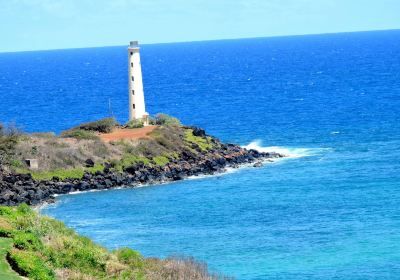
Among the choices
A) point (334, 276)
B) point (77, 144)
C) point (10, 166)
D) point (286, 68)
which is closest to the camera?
point (334, 276)

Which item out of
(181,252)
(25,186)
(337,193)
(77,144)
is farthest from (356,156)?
(181,252)

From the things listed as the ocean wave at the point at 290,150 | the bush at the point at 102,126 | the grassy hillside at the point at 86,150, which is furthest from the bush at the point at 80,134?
the ocean wave at the point at 290,150

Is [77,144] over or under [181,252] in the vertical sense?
over

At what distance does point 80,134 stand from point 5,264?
4465 centimetres

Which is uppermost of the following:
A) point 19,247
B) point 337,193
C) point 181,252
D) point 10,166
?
point 10,166

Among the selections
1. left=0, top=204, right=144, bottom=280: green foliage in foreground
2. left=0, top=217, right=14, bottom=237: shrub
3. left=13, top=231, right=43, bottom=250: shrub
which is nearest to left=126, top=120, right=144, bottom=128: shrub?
left=0, top=204, right=144, bottom=280: green foliage in foreground

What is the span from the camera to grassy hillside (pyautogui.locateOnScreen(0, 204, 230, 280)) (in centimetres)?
2594

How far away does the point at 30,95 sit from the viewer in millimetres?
153875

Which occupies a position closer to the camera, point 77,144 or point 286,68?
point 77,144

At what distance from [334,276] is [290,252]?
4388 millimetres

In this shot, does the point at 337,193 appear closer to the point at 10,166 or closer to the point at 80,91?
the point at 10,166

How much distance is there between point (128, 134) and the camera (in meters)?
71.2

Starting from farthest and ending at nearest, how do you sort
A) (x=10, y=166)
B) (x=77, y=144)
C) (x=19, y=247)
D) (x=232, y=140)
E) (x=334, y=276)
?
(x=232, y=140)
(x=77, y=144)
(x=10, y=166)
(x=334, y=276)
(x=19, y=247)

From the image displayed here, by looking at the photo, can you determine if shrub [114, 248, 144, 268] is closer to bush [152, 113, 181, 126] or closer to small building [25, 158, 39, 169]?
small building [25, 158, 39, 169]
